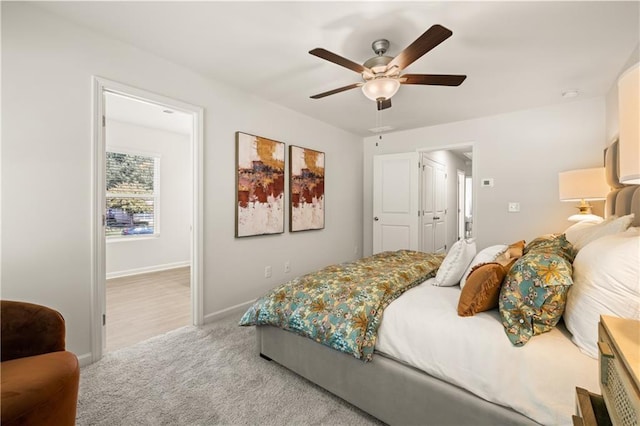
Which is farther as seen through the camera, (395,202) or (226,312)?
(395,202)

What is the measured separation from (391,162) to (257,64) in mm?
2877

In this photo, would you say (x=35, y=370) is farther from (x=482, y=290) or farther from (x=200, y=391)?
(x=482, y=290)

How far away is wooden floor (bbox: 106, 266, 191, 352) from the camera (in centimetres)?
266

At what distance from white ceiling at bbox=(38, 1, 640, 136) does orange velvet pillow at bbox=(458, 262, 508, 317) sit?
65.4 inches

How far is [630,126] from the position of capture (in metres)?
0.77

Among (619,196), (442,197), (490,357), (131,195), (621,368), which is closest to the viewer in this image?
(621,368)

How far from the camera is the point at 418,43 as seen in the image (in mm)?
1696

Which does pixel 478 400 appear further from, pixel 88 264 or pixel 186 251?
pixel 186 251

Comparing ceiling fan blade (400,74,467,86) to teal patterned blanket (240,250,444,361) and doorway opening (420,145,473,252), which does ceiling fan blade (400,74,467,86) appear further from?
doorway opening (420,145,473,252)

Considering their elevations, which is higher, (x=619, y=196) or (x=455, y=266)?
(x=619, y=196)

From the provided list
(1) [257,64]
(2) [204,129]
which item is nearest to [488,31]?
(1) [257,64]

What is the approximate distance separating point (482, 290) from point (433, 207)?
3.99m

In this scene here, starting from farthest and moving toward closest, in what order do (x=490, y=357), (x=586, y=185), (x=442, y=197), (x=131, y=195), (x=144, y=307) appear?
(x=442, y=197) < (x=131, y=195) < (x=144, y=307) < (x=586, y=185) < (x=490, y=357)

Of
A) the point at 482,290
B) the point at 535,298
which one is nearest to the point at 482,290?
the point at 482,290
